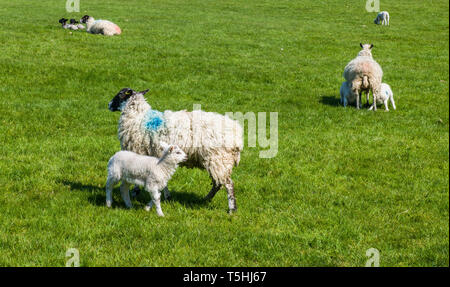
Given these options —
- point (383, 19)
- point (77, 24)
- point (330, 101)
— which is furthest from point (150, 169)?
point (383, 19)

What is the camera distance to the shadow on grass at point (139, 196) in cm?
750

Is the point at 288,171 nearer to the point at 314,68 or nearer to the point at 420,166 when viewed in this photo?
the point at 420,166

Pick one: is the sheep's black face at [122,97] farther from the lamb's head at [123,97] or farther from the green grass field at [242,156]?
the green grass field at [242,156]

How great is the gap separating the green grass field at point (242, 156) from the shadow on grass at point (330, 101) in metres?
0.12

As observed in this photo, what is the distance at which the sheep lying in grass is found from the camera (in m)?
6.68

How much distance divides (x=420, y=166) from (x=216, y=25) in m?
22.7

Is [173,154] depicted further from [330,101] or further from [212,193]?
[330,101]

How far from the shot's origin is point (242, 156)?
34.4 feet

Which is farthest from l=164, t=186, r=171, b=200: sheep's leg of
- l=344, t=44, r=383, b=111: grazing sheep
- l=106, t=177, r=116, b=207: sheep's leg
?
l=344, t=44, r=383, b=111: grazing sheep

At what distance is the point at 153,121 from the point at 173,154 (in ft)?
3.83
